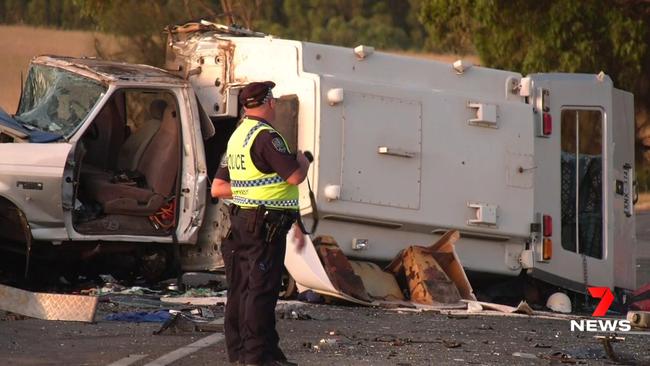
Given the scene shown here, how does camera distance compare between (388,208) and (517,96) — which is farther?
(517,96)

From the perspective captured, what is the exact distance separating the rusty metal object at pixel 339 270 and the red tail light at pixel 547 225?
2.16 m

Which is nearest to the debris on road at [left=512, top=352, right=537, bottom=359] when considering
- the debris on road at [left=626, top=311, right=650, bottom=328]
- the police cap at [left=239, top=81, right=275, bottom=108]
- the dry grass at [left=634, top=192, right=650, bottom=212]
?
the debris on road at [left=626, top=311, right=650, bottom=328]

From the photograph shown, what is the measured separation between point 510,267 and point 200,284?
3007 mm

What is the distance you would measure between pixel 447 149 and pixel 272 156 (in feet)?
18.3

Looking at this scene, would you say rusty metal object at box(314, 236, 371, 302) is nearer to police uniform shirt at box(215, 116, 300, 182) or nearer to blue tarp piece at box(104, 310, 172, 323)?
blue tarp piece at box(104, 310, 172, 323)

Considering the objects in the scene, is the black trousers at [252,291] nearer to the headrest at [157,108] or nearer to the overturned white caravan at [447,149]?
the overturned white caravan at [447,149]

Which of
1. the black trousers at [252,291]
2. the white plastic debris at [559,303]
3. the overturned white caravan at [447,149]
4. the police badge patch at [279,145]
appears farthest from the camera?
the white plastic debris at [559,303]

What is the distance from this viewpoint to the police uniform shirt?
29.7ft

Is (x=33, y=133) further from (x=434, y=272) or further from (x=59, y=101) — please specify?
(x=434, y=272)

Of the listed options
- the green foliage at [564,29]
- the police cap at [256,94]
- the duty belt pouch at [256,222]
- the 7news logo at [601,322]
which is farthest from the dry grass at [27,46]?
the duty belt pouch at [256,222]

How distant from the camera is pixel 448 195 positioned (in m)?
14.4

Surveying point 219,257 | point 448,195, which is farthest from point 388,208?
point 219,257

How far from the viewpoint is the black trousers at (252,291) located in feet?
29.5

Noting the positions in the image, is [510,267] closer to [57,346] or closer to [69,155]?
[69,155]
